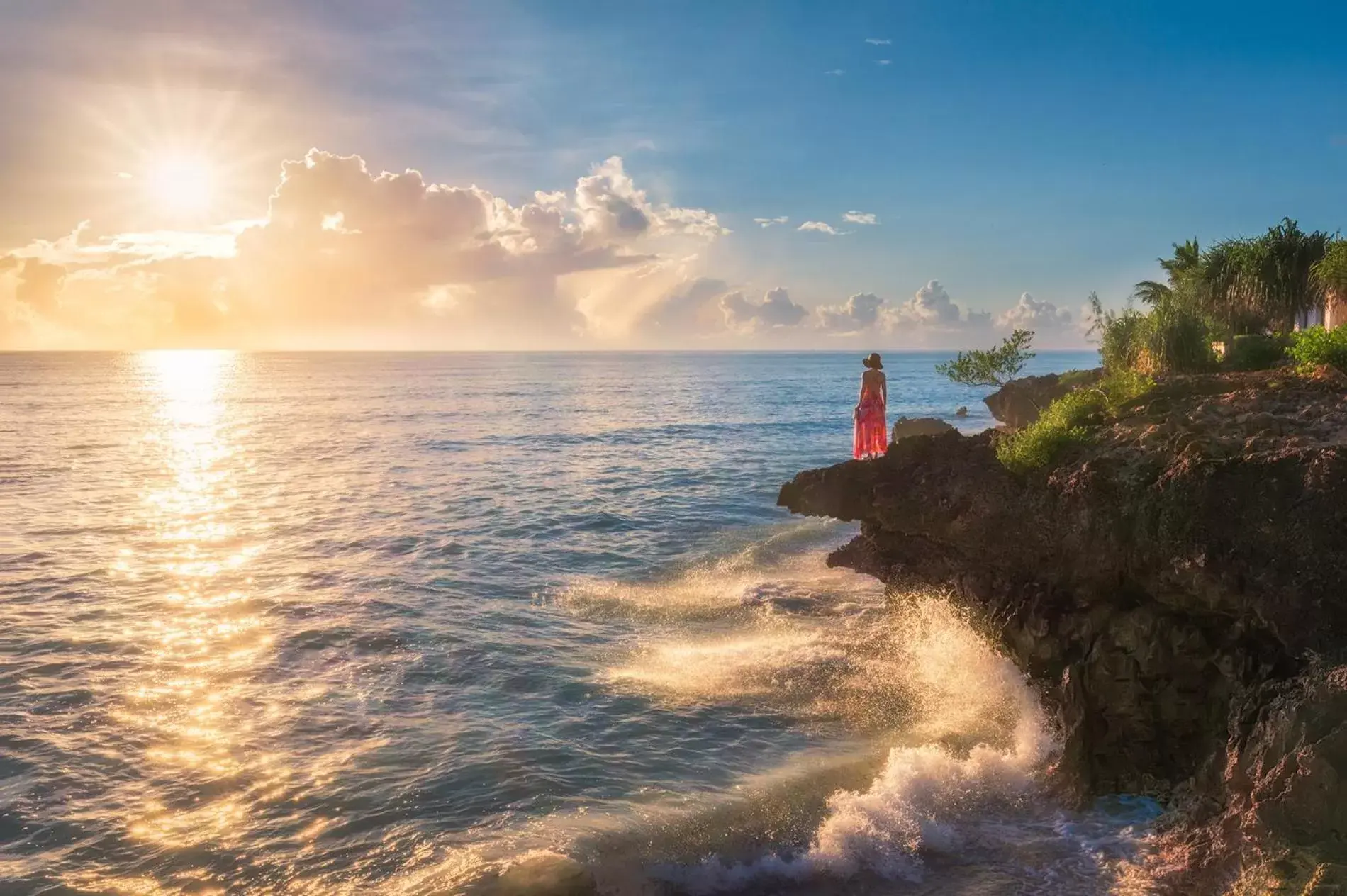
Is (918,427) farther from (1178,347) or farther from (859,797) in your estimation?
(859,797)

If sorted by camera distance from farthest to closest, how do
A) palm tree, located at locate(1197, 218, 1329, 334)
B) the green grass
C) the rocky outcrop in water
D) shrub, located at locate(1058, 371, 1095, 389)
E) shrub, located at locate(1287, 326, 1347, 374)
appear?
1. the rocky outcrop in water
2. shrub, located at locate(1058, 371, 1095, 389)
3. palm tree, located at locate(1197, 218, 1329, 334)
4. shrub, located at locate(1287, 326, 1347, 374)
5. the green grass

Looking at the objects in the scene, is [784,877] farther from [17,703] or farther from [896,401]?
[896,401]

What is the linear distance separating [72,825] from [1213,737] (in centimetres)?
1682

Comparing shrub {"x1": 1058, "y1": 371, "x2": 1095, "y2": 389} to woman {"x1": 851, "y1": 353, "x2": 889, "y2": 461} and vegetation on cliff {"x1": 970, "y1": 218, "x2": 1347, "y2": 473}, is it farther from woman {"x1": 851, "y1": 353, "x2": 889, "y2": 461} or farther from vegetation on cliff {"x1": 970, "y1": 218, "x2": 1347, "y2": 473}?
woman {"x1": 851, "y1": 353, "x2": 889, "y2": 461}

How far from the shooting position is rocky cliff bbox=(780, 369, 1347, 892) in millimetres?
10406

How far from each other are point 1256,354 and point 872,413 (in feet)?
33.6

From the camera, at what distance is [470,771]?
14266 mm

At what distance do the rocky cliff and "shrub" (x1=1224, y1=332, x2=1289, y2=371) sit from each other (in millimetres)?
6322

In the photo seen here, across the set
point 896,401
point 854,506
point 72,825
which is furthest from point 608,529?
point 896,401

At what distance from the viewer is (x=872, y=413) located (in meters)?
22.5

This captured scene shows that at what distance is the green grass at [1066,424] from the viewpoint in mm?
15539

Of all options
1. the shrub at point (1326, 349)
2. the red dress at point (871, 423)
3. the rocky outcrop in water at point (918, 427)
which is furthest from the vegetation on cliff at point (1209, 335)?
the rocky outcrop in water at point (918, 427)

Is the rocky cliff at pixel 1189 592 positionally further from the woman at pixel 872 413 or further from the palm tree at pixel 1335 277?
the palm tree at pixel 1335 277

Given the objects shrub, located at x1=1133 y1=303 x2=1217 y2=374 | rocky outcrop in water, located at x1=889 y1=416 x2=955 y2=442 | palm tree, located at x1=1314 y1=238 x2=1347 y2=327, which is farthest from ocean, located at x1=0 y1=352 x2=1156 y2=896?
palm tree, located at x1=1314 y1=238 x2=1347 y2=327
